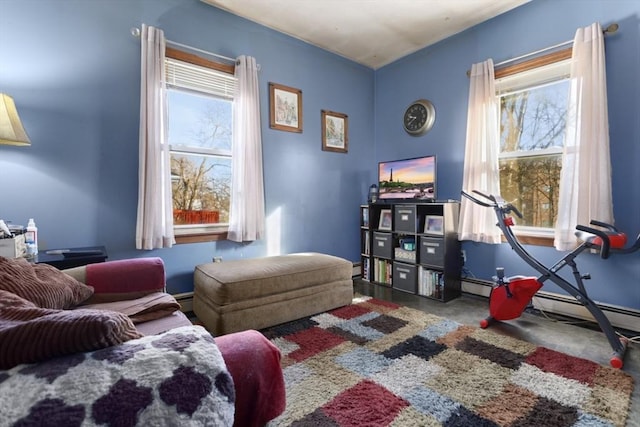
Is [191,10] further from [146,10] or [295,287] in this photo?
[295,287]

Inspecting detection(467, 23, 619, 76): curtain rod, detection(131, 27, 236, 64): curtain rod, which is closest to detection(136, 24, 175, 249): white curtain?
detection(131, 27, 236, 64): curtain rod

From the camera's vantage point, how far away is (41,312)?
792 millimetres

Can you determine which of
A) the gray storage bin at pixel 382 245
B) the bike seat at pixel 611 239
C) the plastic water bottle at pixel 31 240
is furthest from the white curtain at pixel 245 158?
the bike seat at pixel 611 239

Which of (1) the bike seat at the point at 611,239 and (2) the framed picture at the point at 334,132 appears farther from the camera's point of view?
(2) the framed picture at the point at 334,132

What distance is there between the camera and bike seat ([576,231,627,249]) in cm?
197

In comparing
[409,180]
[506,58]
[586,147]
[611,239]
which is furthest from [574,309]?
[506,58]

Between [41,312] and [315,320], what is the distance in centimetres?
205

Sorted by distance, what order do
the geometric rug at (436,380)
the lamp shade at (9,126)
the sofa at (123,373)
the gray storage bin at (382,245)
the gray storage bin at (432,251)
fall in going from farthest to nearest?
the gray storage bin at (382,245), the gray storage bin at (432,251), the lamp shade at (9,126), the geometric rug at (436,380), the sofa at (123,373)

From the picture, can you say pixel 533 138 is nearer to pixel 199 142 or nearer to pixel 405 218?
pixel 405 218

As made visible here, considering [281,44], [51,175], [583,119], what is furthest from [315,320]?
[281,44]

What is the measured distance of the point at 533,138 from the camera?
2969 millimetres

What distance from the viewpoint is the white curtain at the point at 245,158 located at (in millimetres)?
3012

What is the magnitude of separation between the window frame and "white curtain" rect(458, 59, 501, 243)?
15 centimetres

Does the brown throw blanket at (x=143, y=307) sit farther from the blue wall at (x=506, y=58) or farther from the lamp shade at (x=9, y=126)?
the blue wall at (x=506, y=58)
